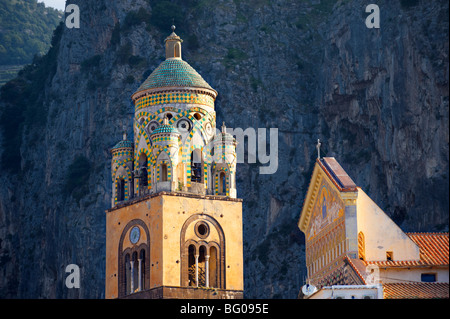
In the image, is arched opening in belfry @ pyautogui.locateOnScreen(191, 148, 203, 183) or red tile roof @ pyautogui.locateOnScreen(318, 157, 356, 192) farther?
arched opening in belfry @ pyautogui.locateOnScreen(191, 148, 203, 183)

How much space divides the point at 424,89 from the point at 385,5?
39.5 ft

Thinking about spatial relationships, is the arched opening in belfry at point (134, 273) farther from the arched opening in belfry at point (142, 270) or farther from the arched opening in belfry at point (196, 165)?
the arched opening in belfry at point (196, 165)

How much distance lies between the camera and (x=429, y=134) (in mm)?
102062

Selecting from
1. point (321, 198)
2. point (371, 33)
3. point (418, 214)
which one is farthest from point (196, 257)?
point (371, 33)

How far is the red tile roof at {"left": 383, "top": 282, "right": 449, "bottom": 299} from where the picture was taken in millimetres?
Result: 48719

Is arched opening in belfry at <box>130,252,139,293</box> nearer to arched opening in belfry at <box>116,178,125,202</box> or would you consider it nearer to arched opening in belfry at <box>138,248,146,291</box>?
arched opening in belfry at <box>138,248,146,291</box>

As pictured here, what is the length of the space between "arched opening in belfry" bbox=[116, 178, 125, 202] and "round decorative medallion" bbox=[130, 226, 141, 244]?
7.81 feet

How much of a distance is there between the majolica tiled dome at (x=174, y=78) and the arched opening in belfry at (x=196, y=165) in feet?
10.9

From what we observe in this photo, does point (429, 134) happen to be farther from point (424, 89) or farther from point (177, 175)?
point (177, 175)

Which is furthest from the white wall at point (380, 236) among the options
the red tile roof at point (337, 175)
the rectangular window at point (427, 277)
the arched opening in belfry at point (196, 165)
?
the arched opening in belfry at point (196, 165)

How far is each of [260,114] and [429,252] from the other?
69062 millimetres

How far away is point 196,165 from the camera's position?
61.1 meters

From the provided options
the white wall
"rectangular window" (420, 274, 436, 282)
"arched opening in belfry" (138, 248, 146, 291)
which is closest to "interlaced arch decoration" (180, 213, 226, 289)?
"arched opening in belfry" (138, 248, 146, 291)

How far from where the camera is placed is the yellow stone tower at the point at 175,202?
5841 cm
